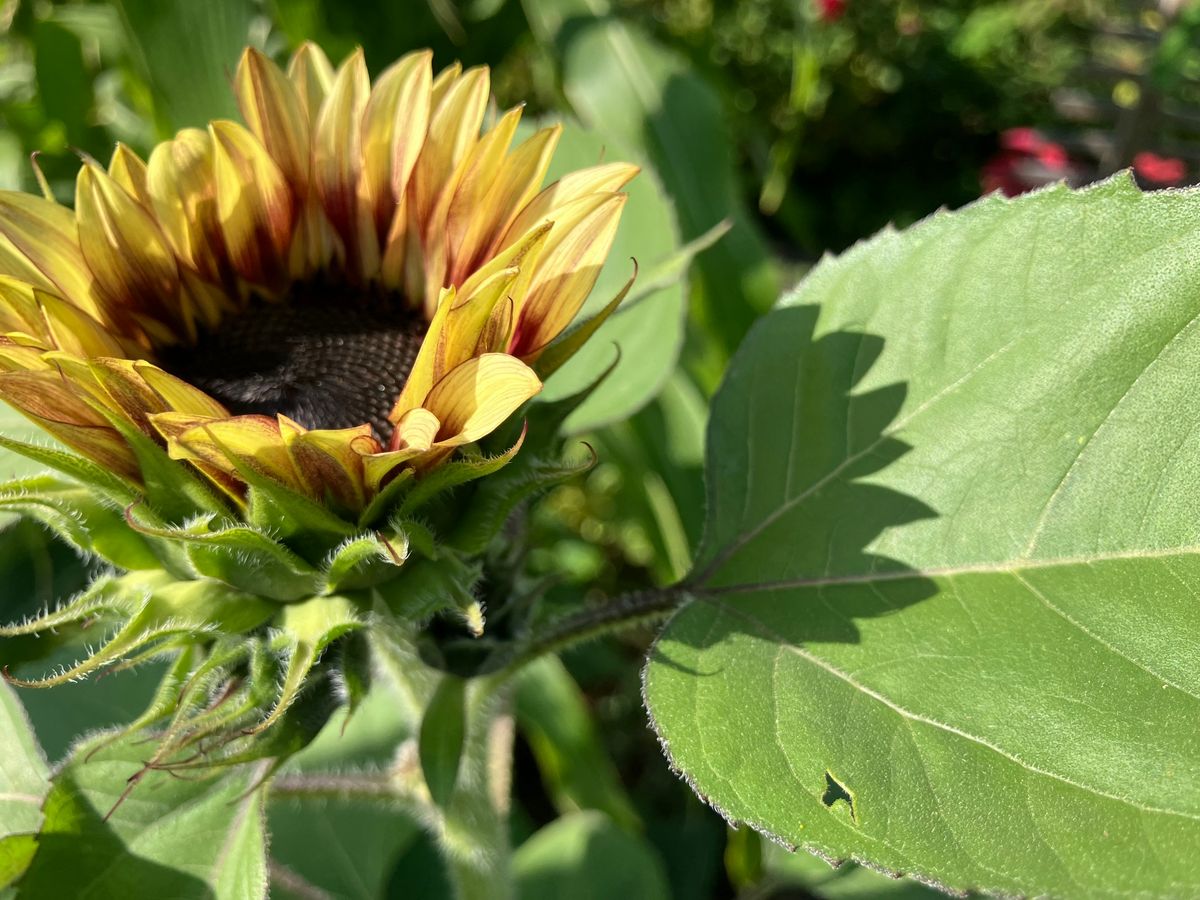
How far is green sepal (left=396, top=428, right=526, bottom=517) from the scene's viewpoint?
544 mm

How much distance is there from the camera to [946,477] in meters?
0.65

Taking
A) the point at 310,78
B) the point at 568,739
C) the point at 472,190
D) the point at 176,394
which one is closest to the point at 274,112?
the point at 310,78

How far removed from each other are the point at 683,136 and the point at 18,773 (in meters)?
1.38

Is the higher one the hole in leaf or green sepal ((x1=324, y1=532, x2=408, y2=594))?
green sepal ((x1=324, y1=532, x2=408, y2=594))

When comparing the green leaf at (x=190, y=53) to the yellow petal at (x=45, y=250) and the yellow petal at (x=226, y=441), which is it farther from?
the yellow petal at (x=226, y=441)

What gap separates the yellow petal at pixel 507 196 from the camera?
25.2 inches

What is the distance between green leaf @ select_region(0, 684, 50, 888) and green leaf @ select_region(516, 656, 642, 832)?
0.81 meters

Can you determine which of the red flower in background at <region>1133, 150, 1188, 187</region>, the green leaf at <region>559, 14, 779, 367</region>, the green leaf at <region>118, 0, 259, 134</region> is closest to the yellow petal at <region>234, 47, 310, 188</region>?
the green leaf at <region>118, 0, 259, 134</region>

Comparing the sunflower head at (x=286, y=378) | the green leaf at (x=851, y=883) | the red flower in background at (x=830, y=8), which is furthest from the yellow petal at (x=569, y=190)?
the red flower in background at (x=830, y=8)

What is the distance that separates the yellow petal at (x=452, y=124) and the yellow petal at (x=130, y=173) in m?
0.17

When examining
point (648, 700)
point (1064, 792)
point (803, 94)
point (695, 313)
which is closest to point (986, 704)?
point (1064, 792)

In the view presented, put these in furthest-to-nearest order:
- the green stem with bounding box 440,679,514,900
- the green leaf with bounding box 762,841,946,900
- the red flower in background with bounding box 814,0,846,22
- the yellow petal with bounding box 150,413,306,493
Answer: the red flower in background with bounding box 814,0,846,22, the green leaf with bounding box 762,841,946,900, the green stem with bounding box 440,679,514,900, the yellow petal with bounding box 150,413,306,493

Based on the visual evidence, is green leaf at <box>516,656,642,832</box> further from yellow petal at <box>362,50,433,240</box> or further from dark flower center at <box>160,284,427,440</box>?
yellow petal at <box>362,50,433,240</box>

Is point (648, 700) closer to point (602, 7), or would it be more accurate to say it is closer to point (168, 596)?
point (168, 596)
